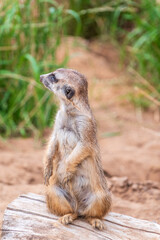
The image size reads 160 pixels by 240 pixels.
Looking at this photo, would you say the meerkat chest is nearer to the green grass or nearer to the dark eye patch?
the dark eye patch

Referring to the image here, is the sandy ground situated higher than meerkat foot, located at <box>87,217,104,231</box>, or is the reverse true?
meerkat foot, located at <box>87,217,104,231</box>

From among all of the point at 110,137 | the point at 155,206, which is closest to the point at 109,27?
the point at 110,137

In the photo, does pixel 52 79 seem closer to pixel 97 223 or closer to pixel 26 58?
pixel 97 223

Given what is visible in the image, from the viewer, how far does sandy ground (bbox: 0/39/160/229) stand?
150 inches

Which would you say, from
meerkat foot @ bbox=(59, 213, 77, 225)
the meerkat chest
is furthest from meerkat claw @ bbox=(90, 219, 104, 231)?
the meerkat chest

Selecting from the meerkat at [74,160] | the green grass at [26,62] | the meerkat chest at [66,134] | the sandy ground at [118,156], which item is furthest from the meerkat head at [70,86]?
the green grass at [26,62]

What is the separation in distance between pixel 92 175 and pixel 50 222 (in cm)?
40

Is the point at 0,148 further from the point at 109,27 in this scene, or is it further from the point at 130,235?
the point at 109,27

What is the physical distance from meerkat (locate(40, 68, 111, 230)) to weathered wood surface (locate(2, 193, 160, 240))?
55mm

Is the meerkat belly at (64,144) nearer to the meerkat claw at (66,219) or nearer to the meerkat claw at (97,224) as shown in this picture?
the meerkat claw at (66,219)

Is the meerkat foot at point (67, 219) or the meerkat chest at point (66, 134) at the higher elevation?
the meerkat chest at point (66, 134)

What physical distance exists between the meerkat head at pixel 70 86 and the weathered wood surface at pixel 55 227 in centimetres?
78

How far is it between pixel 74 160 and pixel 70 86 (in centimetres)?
47

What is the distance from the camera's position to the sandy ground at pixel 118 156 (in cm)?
382
